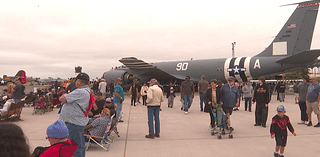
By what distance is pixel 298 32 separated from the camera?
16312 mm

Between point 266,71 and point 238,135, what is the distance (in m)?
13.5

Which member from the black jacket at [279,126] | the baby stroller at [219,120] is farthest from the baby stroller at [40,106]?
the black jacket at [279,126]

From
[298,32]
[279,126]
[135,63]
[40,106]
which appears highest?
→ [298,32]

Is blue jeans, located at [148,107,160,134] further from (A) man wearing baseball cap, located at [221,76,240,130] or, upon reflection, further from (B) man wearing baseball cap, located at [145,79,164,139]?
(A) man wearing baseball cap, located at [221,76,240,130]

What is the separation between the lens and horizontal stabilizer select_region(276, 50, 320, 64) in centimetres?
1467

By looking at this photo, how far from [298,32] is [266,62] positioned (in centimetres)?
314

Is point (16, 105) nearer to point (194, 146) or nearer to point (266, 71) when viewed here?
point (194, 146)

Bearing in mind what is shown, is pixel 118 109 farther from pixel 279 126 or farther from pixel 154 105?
pixel 279 126

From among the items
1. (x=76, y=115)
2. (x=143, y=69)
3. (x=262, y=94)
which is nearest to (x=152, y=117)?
(x=76, y=115)

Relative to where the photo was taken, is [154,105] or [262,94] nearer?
[154,105]

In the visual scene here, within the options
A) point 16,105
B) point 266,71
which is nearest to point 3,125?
point 16,105

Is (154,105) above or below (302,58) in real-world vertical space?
below

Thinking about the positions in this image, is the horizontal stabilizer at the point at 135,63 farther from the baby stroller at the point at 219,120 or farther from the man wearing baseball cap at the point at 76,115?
the man wearing baseball cap at the point at 76,115

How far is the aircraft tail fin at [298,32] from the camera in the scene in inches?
616
